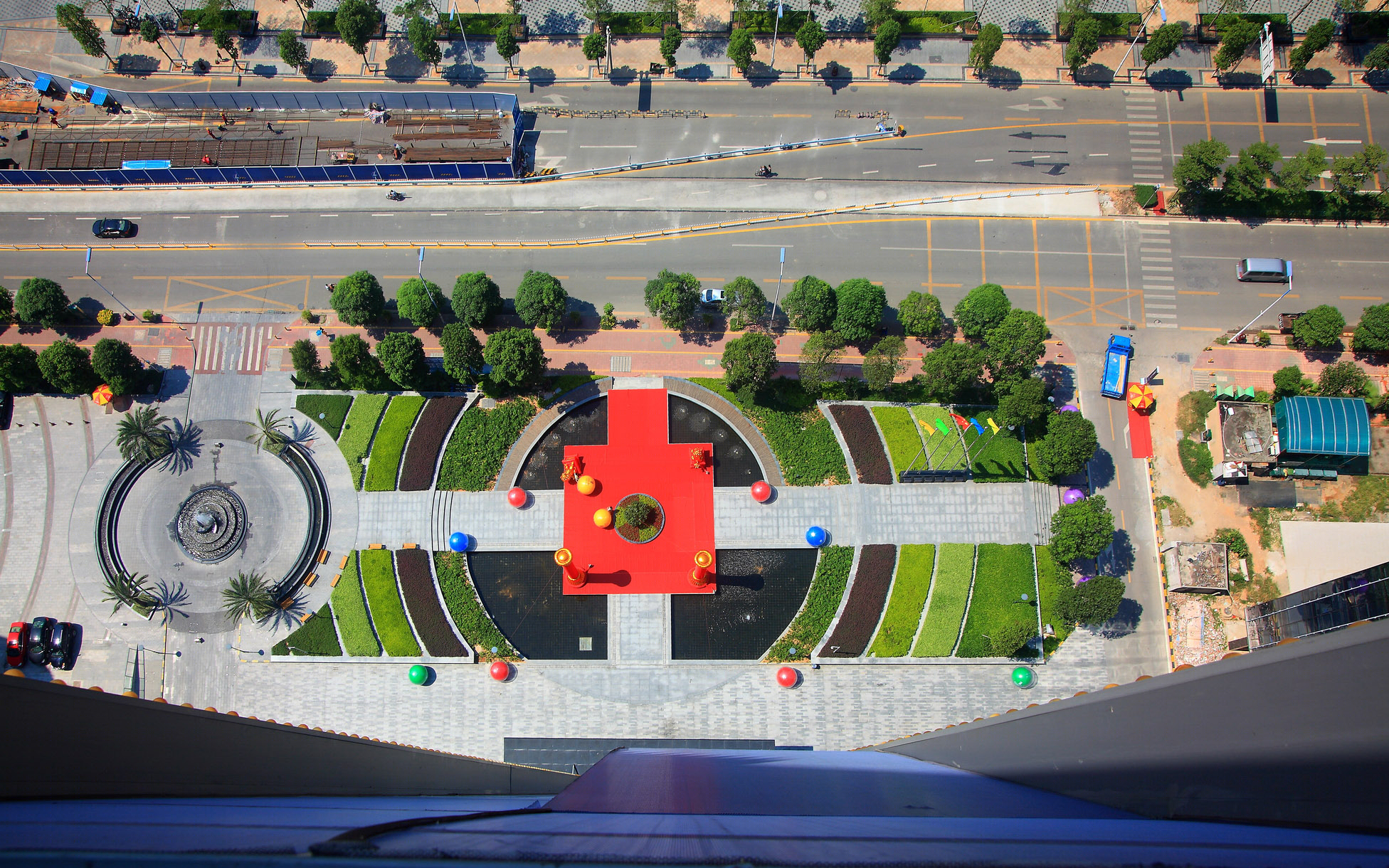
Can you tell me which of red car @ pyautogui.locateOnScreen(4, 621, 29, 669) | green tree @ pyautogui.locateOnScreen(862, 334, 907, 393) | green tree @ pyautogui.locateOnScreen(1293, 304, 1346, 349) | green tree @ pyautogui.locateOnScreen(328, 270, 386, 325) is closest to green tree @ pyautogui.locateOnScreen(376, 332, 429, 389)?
green tree @ pyautogui.locateOnScreen(328, 270, 386, 325)

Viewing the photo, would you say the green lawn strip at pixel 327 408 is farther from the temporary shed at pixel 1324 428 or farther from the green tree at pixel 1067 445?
the temporary shed at pixel 1324 428

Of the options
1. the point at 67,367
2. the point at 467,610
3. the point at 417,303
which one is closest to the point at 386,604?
the point at 467,610

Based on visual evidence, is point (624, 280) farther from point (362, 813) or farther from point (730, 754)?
point (362, 813)

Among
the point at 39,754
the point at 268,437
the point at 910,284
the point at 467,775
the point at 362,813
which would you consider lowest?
the point at 467,775

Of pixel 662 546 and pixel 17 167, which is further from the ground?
pixel 17 167

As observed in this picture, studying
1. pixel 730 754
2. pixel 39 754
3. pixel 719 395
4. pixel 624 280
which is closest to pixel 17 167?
pixel 624 280

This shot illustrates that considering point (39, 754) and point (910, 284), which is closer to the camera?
point (39, 754)

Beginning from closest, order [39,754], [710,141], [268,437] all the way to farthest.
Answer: [39,754]
[268,437]
[710,141]
